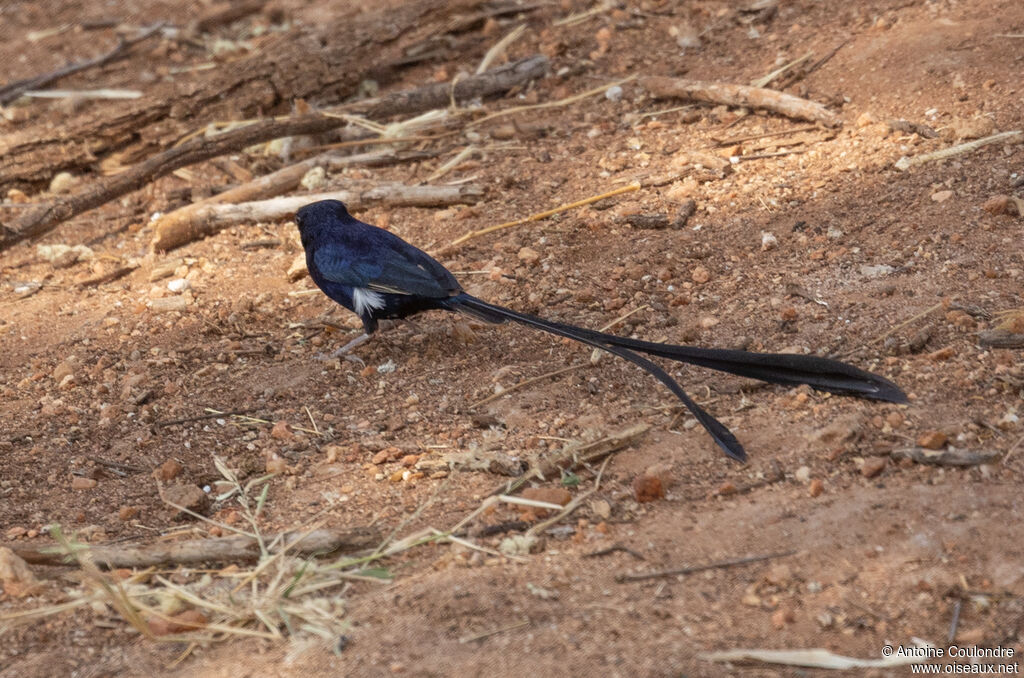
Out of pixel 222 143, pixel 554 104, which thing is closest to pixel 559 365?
pixel 554 104

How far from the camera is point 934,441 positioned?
326 cm

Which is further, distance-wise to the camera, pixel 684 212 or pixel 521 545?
pixel 684 212

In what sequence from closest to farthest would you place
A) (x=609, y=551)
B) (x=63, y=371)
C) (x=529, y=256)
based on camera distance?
(x=609, y=551)
(x=63, y=371)
(x=529, y=256)

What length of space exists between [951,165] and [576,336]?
2.28 m

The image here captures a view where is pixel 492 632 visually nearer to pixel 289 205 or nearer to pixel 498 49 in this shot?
pixel 289 205

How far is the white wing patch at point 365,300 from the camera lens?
14.9 feet

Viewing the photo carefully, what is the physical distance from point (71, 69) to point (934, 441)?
23.4 feet

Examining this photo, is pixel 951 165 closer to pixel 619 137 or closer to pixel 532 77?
pixel 619 137

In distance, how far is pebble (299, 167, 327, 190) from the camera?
6.08 metres

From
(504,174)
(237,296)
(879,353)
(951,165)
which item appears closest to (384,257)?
(237,296)

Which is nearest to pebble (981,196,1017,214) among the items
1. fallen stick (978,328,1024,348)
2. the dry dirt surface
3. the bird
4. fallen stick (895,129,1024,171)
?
the dry dirt surface

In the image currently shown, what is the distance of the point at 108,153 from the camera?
22.0 ft

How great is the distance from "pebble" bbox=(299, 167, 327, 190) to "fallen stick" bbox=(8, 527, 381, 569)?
10.5 ft

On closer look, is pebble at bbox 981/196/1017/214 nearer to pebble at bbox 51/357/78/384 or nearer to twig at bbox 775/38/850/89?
twig at bbox 775/38/850/89
